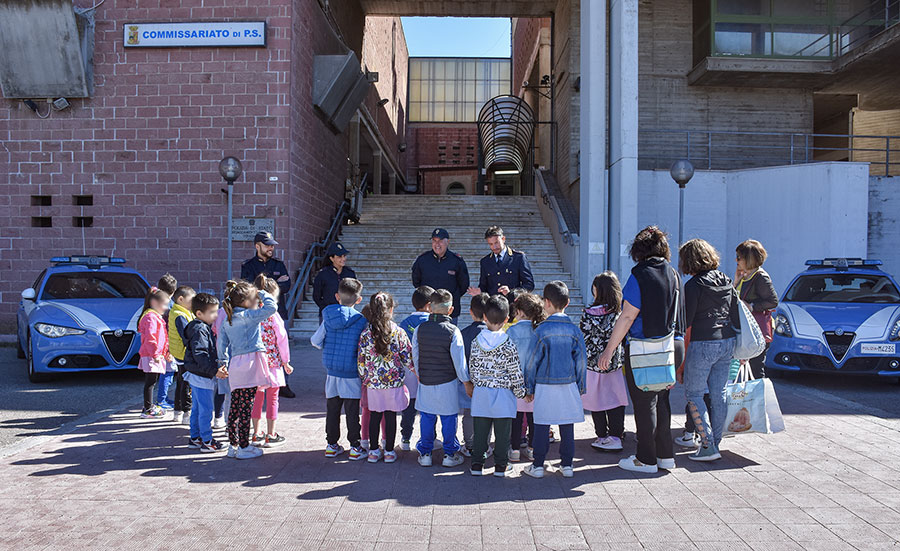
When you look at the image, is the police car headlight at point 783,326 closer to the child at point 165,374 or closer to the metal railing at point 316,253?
the child at point 165,374

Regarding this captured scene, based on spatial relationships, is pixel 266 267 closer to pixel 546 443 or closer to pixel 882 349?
pixel 546 443

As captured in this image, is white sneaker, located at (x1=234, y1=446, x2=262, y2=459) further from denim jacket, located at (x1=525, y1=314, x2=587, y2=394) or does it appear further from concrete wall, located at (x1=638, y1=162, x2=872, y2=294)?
concrete wall, located at (x1=638, y1=162, x2=872, y2=294)

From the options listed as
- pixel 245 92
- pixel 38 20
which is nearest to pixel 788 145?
pixel 245 92

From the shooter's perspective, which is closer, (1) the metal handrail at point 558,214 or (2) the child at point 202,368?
(2) the child at point 202,368

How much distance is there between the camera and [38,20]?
37.5 ft

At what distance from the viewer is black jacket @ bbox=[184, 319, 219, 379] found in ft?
16.4

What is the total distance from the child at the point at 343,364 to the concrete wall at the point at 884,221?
44.5ft

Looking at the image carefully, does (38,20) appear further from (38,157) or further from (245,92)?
(245,92)

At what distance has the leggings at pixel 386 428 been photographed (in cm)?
485

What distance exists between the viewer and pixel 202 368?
497 cm

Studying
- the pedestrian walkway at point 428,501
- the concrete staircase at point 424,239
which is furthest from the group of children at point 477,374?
Result: the concrete staircase at point 424,239

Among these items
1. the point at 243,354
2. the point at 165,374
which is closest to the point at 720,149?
the point at 165,374

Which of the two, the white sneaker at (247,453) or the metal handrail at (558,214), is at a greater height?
the metal handrail at (558,214)

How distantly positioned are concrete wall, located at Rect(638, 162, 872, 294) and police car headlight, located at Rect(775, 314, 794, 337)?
572cm
